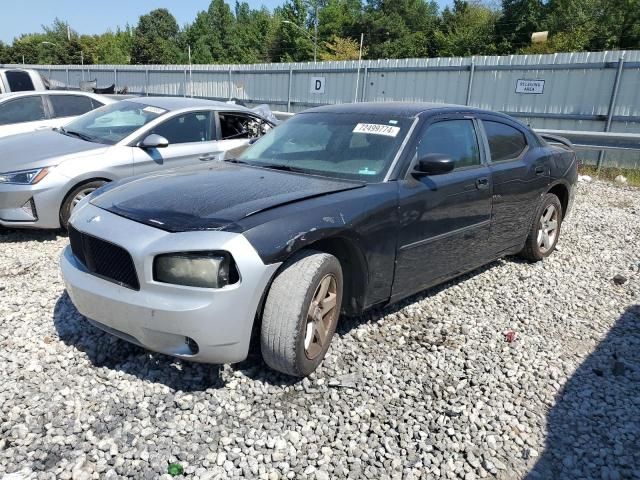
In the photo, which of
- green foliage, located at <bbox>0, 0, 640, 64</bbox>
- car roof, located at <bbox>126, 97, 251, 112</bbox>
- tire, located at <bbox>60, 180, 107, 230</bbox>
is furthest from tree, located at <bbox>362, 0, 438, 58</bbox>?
tire, located at <bbox>60, 180, 107, 230</bbox>

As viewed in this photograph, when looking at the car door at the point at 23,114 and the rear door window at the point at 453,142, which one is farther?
the car door at the point at 23,114

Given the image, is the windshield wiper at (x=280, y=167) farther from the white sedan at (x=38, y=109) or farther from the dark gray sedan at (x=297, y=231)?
the white sedan at (x=38, y=109)

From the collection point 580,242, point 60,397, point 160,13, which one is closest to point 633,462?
point 60,397

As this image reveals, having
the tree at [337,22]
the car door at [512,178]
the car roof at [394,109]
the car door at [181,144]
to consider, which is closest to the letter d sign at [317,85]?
the car door at [181,144]

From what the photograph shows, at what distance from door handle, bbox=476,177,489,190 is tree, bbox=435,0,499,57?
145 ft

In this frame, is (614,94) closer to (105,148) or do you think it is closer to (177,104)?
(177,104)

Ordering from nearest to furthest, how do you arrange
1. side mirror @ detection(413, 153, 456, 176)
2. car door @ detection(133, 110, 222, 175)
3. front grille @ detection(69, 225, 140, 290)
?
front grille @ detection(69, 225, 140, 290) → side mirror @ detection(413, 153, 456, 176) → car door @ detection(133, 110, 222, 175)

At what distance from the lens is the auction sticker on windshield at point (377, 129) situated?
3789 mm

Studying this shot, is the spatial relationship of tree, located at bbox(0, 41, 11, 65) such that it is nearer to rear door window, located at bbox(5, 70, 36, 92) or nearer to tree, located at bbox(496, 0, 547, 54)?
tree, located at bbox(496, 0, 547, 54)

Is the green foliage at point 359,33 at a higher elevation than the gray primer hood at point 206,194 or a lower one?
higher

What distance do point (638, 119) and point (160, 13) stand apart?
10282 centimetres

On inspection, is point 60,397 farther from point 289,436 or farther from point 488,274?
point 488,274

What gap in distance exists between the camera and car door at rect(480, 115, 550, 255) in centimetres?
453

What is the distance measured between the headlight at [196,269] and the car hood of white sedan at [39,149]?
346cm
